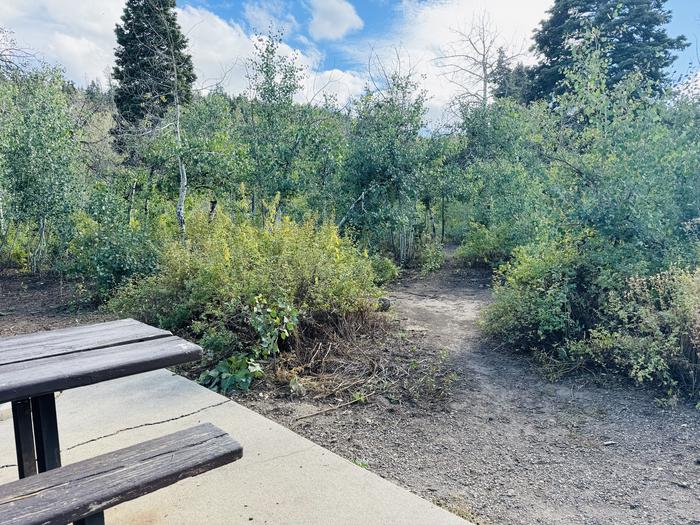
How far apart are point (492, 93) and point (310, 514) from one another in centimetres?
1756

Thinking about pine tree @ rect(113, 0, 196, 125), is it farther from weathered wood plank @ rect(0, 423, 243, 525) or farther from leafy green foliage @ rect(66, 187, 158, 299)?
weathered wood plank @ rect(0, 423, 243, 525)

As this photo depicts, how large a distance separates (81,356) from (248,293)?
86.1 inches

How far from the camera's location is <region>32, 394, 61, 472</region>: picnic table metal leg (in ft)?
5.64

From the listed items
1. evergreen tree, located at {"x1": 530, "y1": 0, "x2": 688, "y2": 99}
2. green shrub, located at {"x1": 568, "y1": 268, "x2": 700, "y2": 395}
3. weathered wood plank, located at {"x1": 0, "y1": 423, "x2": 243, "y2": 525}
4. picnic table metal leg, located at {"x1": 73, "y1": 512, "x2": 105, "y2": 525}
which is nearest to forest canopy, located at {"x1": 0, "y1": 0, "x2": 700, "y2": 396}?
green shrub, located at {"x1": 568, "y1": 268, "x2": 700, "y2": 395}

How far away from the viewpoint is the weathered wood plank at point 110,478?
49.5 inches

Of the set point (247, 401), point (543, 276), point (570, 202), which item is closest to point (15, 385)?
point (247, 401)

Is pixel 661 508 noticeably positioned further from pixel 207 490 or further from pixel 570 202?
pixel 570 202

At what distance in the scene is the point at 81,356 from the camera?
1.74 meters

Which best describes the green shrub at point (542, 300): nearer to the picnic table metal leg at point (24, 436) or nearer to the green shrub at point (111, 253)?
the picnic table metal leg at point (24, 436)

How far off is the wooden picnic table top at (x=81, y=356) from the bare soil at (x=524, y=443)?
1198mm

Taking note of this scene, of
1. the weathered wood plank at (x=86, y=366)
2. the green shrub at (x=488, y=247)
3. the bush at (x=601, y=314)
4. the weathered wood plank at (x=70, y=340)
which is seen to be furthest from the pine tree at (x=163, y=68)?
the weathered wood plank at (x=86, y=366)

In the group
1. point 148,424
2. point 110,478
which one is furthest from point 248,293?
point 110,478

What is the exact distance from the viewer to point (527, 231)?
8.02m

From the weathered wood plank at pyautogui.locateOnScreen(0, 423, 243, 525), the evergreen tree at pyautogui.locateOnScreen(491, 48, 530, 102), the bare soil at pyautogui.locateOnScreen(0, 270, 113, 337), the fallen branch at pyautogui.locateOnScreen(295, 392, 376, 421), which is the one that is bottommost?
the fallen branch at pyautogui.locateOnScreen(295, 392, 376, 421)
